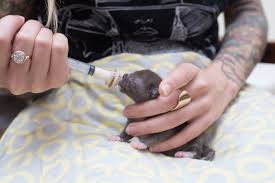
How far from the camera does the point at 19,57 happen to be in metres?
0.67

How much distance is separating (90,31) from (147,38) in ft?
0.40

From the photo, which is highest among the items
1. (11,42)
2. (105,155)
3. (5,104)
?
(11,42)

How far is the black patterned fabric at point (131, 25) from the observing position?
0.91m

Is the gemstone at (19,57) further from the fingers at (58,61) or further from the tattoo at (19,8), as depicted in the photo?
the tattoo at (19,8)

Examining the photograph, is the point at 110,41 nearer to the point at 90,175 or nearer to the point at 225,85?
the point at 225,85

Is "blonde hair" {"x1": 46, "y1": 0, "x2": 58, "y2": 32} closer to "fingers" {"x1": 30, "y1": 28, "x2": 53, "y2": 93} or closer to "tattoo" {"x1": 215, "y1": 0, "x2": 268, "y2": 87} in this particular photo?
"fingers" {"x1": 30, "y1": 28, "x2": 53, "y2": 93}

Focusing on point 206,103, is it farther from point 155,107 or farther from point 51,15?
point 51,15

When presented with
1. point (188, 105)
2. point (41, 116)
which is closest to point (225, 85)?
point (188, 105)

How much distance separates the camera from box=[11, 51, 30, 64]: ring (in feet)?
2.19

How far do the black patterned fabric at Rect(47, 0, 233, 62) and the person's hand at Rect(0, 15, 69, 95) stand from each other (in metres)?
0.22

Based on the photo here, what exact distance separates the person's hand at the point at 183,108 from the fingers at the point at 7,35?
24cm

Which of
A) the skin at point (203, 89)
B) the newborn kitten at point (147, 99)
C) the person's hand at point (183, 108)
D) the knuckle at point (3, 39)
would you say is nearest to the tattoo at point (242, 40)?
the skin at point (203, 89)

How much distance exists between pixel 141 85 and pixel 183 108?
0.09 m

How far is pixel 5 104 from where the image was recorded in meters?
0.99
